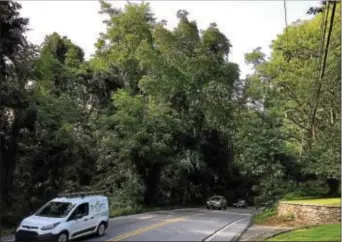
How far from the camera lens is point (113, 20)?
4525cm

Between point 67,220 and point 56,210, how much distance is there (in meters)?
1.01

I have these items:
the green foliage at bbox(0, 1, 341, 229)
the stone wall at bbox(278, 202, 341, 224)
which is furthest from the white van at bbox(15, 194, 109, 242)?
the stone wall at bbox(278, 202, 341, 224)

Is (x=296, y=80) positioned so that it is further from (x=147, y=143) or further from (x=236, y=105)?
(x=147, y=143)

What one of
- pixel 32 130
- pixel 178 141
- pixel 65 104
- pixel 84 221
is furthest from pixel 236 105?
pixel 84 221

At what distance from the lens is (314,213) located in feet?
75.9

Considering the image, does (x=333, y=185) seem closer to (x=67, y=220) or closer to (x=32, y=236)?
(x=67, y=220)

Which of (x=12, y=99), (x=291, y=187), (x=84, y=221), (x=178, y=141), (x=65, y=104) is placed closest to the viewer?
(x=84, y=221)

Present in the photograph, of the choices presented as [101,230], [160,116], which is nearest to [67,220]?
[101,230]

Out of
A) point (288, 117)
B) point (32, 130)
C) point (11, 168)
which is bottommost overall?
point (11, 168)

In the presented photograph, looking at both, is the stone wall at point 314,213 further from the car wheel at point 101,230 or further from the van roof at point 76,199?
the van roof at point 76,199

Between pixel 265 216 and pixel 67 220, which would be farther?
pixel 265 216

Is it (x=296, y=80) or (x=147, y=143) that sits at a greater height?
(x=296, y=80)

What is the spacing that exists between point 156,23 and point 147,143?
49.4 ft

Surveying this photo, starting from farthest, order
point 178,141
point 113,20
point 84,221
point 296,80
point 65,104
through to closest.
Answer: point 113,20 < point 178,141 < point 296,80 < point 65,104 < point 84,221
